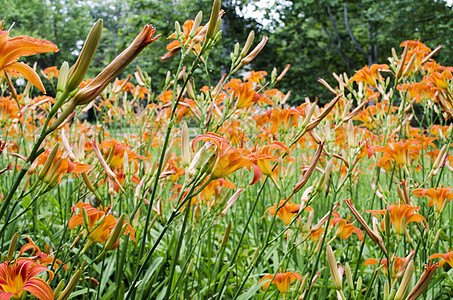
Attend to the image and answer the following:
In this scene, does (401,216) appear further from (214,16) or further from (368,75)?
(368,75)

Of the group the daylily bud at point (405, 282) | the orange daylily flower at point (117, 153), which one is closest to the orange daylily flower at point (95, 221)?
the orange daylily flower at point (117, 153)

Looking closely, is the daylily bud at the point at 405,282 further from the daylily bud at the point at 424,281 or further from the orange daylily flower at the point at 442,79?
the orange daylily flower at the point at 442,79

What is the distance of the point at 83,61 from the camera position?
51 cm

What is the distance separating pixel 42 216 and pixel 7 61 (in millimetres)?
2198

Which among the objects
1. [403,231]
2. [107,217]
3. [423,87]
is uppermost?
[423,87]

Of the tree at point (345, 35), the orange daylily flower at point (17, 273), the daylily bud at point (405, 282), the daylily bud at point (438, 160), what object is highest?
the tree at point (345, 35)

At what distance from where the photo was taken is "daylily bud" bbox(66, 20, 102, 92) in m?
0.51

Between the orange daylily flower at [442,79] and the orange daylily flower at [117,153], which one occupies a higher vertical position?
the orange daylily flower at [442,79]

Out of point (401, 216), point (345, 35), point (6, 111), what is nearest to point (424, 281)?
point (401, 216)

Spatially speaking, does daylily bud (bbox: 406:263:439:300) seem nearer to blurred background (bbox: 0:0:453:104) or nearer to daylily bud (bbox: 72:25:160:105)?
daylily bud (bbox: 72:25:160:105)

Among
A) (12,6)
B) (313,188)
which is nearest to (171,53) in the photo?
(313,188)

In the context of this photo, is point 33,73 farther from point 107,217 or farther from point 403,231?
point 403,231

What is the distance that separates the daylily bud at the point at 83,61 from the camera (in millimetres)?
505

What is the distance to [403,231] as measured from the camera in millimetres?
1188
